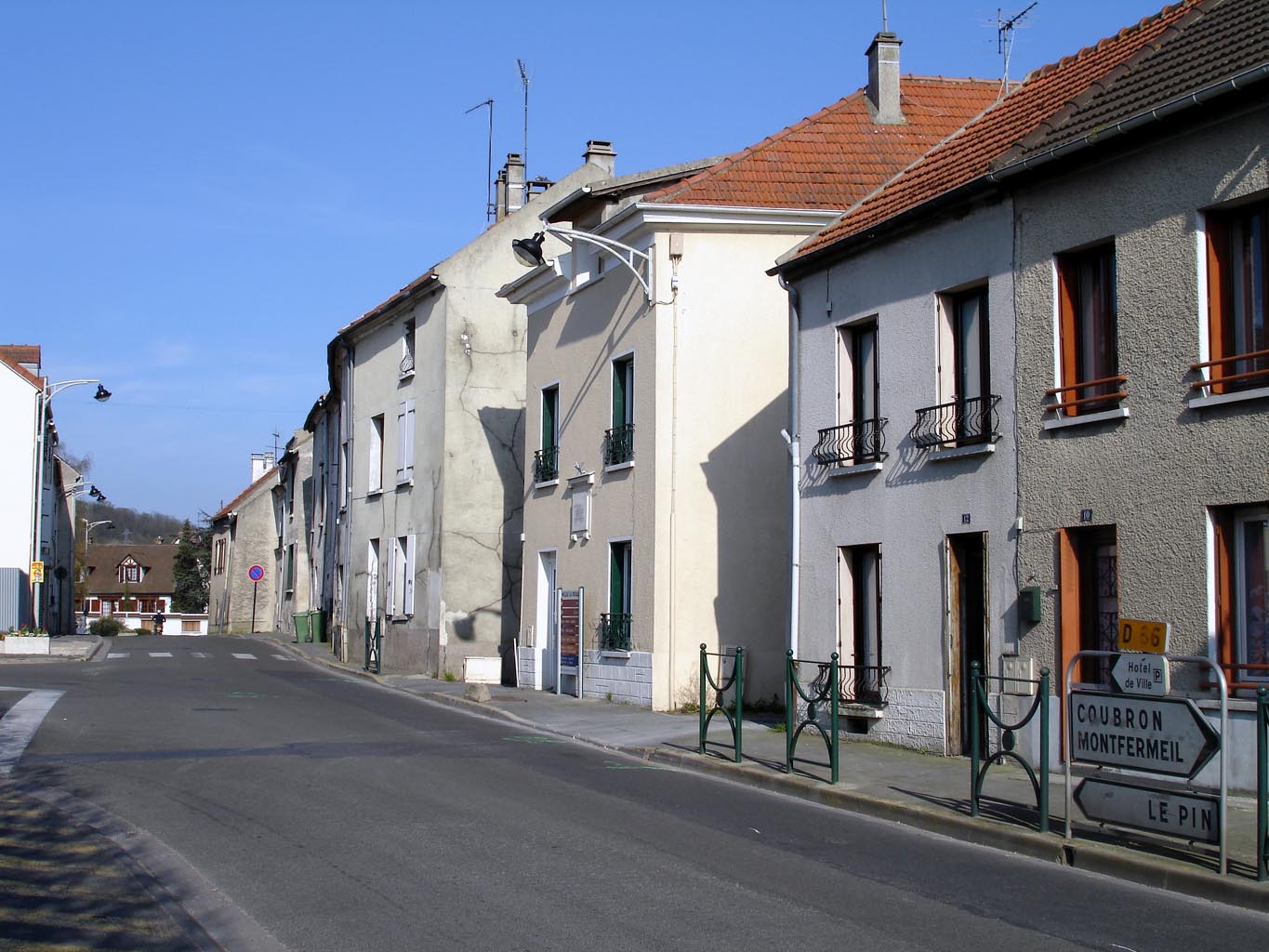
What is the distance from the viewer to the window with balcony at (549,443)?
23.0 meters

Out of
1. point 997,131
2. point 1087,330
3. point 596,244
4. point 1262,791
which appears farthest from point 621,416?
point 1262,791

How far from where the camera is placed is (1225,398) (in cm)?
1055

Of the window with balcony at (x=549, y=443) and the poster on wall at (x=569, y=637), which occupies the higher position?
the window with balcony at (x=549, y=443)

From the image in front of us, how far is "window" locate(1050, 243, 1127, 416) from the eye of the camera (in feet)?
39.4

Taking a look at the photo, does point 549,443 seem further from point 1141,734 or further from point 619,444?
point 1141,734

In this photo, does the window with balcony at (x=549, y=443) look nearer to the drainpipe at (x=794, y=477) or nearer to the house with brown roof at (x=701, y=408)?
the house with brown roof at (x=701, y=408)

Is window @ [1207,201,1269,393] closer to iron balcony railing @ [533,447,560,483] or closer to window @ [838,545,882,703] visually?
window @ [838,545,882,703]

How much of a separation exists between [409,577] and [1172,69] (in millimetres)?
20040

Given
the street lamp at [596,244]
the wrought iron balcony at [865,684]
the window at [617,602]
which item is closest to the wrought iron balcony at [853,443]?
the wrought iron balcony at [865,684]

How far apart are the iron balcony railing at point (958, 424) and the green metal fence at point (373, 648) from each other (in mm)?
15168

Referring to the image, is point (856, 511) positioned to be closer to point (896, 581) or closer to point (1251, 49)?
point (896, 581)

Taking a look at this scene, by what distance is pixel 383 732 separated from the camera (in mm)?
15312

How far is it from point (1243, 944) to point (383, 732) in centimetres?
1051

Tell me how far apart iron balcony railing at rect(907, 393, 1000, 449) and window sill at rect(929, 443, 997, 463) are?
6 cm
